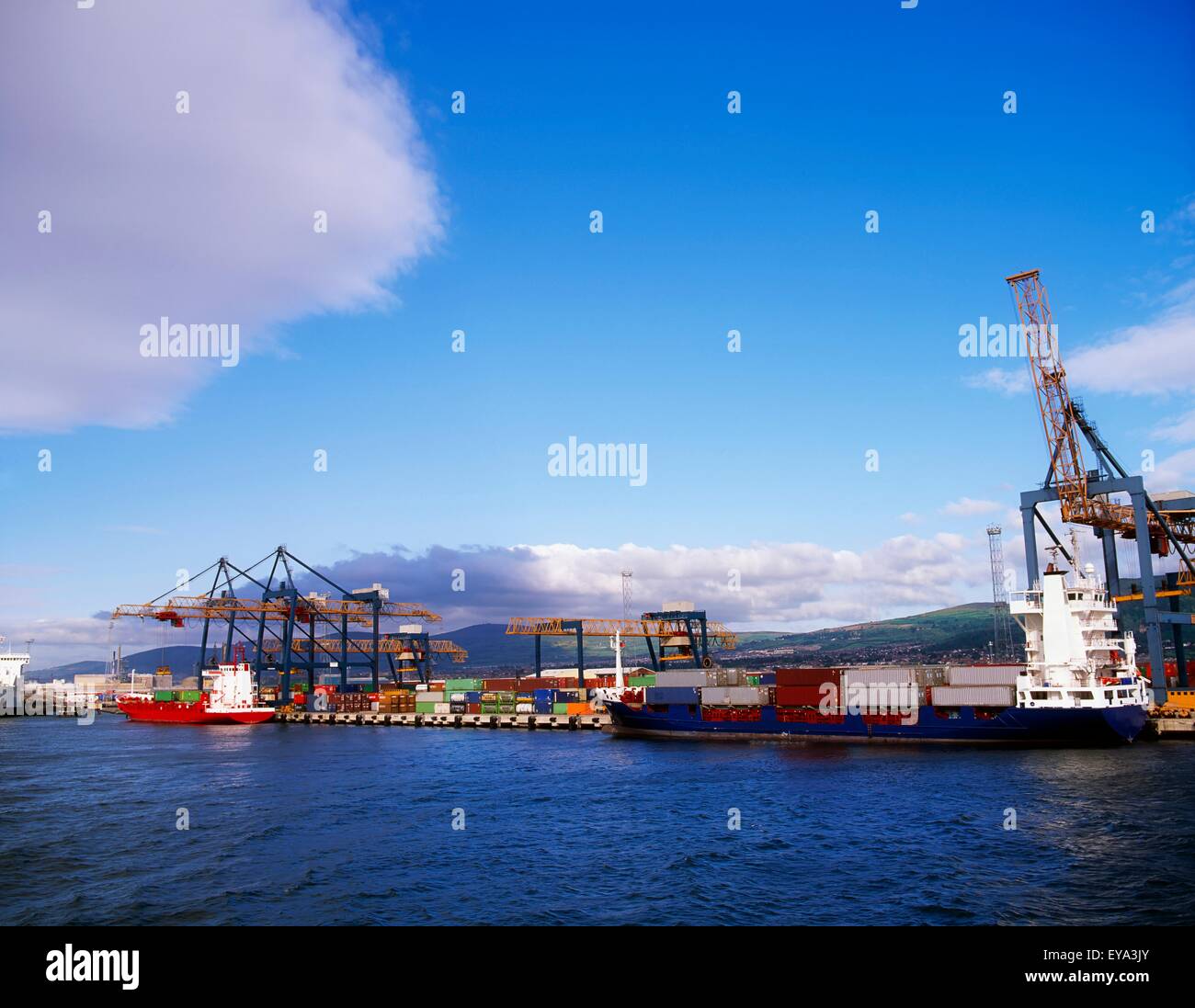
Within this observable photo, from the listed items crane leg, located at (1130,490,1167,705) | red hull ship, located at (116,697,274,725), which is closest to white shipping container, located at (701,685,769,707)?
crane leg, located at (1130,490,1167,705)

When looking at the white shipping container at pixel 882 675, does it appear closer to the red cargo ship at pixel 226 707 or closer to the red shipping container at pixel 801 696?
the red shipping container at pixel 801 696

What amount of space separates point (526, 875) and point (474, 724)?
2736 inches

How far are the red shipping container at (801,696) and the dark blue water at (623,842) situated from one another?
6.73 m

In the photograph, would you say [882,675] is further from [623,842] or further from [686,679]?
[623,842]

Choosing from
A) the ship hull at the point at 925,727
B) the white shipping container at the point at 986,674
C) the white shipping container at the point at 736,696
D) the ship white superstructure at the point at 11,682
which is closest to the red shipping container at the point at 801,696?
the ship hull at the point at 925,727

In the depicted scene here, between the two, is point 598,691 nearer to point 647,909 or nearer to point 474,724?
point 474,724

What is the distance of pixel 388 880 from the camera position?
2481cm

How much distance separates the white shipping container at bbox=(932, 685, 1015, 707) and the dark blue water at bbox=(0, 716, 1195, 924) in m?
3.86

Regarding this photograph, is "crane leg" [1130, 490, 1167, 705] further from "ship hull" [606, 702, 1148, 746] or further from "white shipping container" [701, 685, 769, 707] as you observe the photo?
"white shipping container" [701, 685, 769, 707]

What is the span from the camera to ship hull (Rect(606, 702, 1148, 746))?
5169cm

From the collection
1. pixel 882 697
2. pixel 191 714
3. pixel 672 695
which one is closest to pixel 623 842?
pixel 882 697

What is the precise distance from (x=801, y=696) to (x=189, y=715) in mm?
82303

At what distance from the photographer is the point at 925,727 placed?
2239 inches

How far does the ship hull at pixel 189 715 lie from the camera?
102 metres
